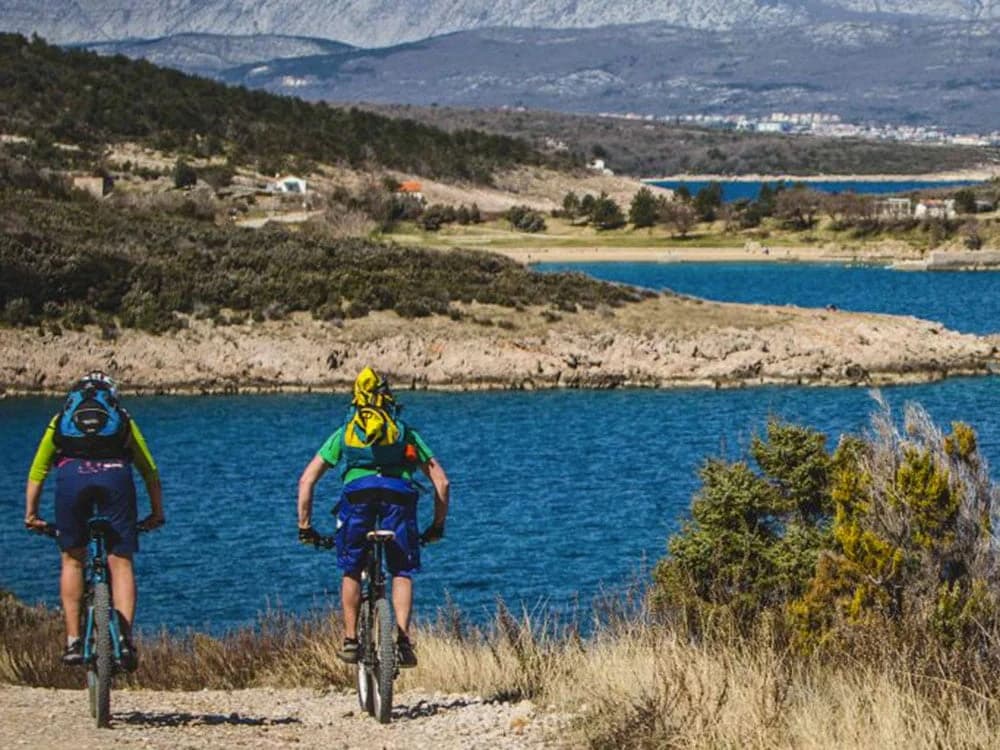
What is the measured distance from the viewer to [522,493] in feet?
104

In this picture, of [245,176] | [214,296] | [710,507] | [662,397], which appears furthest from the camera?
[245,176]

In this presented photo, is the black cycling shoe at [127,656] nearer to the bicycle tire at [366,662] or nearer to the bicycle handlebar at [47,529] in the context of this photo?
the bicycle handlebar at [47,529]

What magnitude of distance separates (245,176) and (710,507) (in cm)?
8239

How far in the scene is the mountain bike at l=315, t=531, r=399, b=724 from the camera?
9812 millimetres

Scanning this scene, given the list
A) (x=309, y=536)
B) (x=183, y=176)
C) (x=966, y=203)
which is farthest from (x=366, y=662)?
(x=966, y=203)

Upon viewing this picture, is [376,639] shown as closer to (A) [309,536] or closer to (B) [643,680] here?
(A) [309,536]

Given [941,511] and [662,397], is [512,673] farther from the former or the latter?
[662,397]

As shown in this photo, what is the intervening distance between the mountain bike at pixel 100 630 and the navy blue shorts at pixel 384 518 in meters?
1.25

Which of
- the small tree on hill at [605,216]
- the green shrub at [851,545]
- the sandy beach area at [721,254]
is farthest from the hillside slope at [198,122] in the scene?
the green shrub at [851,545]

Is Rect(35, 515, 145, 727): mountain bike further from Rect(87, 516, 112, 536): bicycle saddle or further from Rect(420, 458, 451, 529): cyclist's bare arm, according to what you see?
Rect(420, 458, 451, 529): cyclist's bare arm

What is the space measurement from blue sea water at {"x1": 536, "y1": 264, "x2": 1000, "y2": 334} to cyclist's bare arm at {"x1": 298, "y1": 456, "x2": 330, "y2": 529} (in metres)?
52.9

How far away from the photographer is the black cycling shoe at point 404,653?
986 centimetres

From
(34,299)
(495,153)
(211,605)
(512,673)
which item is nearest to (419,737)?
(512,673)

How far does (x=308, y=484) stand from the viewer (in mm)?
10062
